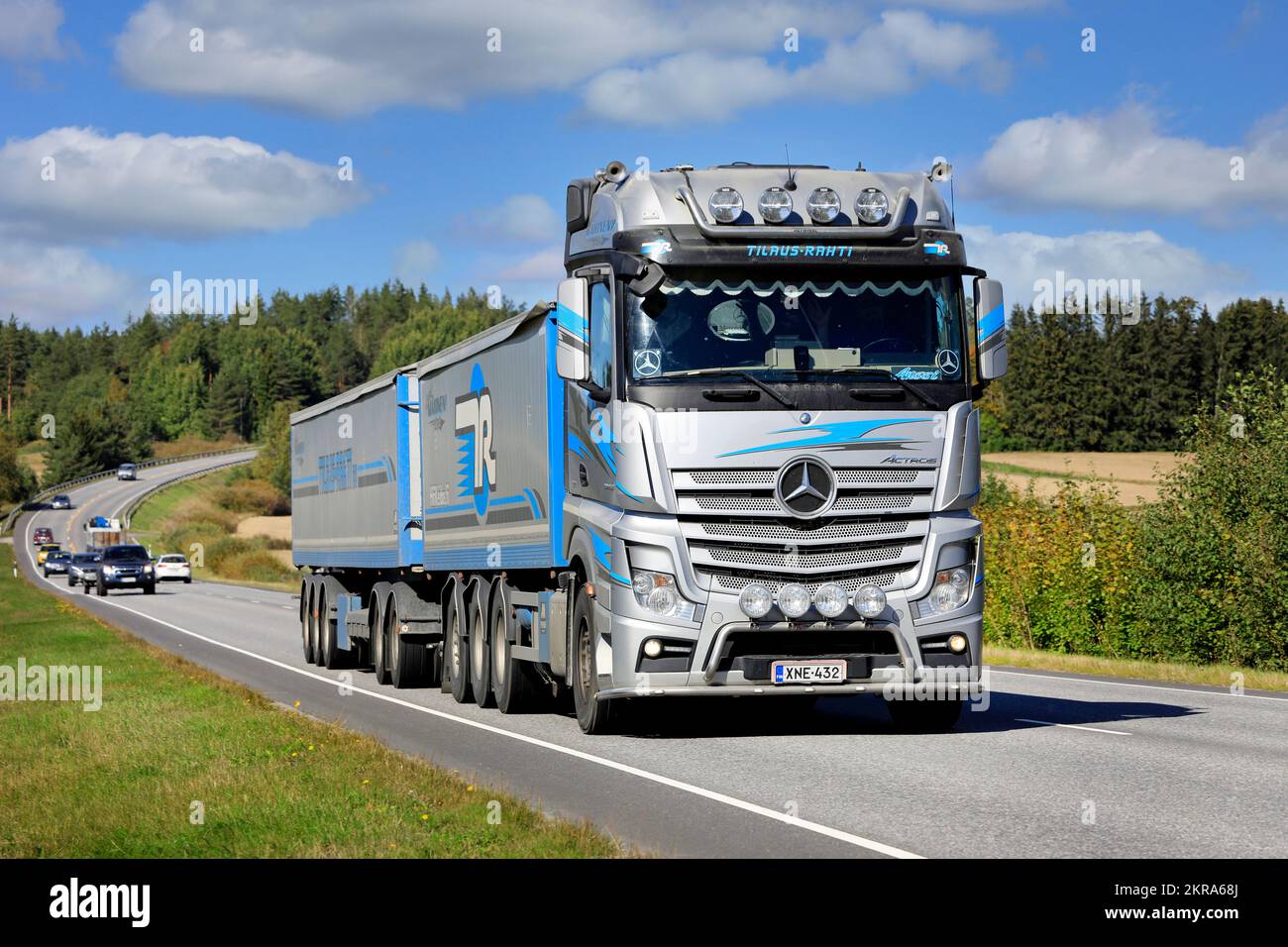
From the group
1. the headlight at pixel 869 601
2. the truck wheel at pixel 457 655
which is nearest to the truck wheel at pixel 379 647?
the truck wheel at pixel 457 655

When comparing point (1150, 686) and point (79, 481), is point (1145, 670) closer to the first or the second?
point (1150, 686)

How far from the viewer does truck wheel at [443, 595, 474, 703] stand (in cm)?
1875

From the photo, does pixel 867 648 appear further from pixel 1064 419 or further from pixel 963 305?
pixel 1064 419

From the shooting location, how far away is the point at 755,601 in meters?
12.8

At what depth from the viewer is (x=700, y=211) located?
43.7ft

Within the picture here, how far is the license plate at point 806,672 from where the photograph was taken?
1298 centimetres

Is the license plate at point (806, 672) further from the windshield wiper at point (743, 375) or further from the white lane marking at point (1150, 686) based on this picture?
the white lane marking at point (1150, 686)

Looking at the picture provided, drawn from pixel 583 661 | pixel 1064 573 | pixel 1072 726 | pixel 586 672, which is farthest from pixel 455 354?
pixel 1064 573

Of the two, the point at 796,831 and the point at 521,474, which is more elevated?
the point at 521,474

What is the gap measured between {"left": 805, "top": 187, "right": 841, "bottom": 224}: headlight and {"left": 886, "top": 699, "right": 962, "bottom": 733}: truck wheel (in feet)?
13.6

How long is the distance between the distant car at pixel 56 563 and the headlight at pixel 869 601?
78.1m
